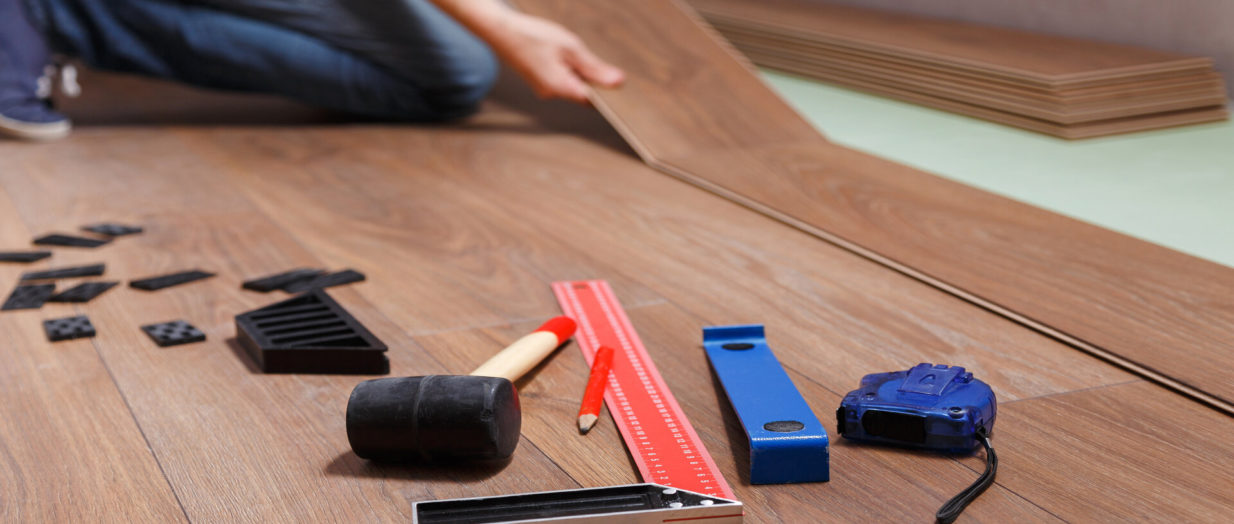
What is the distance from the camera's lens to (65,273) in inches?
63.6

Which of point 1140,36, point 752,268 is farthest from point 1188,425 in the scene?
point 1140,36

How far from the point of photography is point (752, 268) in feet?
5.40

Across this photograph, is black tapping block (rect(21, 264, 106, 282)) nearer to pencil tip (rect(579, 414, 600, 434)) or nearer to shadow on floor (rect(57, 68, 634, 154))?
pencil tip (rect(579, 414, 600, 434))

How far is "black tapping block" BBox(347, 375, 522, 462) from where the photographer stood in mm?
958

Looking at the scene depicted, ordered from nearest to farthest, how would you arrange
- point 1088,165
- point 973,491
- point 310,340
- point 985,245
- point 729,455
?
point 973,491 < point 729,455 < point 310,340 < point 985,245 < point 1088,165

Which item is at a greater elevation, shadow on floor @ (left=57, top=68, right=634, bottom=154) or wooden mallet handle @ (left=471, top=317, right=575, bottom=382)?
wooden mallet handle @ (left=471, top=317, right=575, bottom=382)

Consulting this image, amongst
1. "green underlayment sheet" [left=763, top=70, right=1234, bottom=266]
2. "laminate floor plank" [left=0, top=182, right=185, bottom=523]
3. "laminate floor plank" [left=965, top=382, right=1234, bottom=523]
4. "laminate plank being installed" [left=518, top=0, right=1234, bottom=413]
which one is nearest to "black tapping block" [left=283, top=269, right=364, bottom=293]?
"laminate floor plank" [left=0, top=182, right=185, bottom=523]

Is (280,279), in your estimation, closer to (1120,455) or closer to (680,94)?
(1120,455)

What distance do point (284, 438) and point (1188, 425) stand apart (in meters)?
0.91

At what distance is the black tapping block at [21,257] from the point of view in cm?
170

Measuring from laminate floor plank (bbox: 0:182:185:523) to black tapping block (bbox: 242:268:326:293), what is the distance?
0.21m

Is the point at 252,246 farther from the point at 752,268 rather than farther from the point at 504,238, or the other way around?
A: the point at 752,268

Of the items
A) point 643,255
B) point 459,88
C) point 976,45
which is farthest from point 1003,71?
point 643,255

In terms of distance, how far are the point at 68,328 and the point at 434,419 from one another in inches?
26.9
